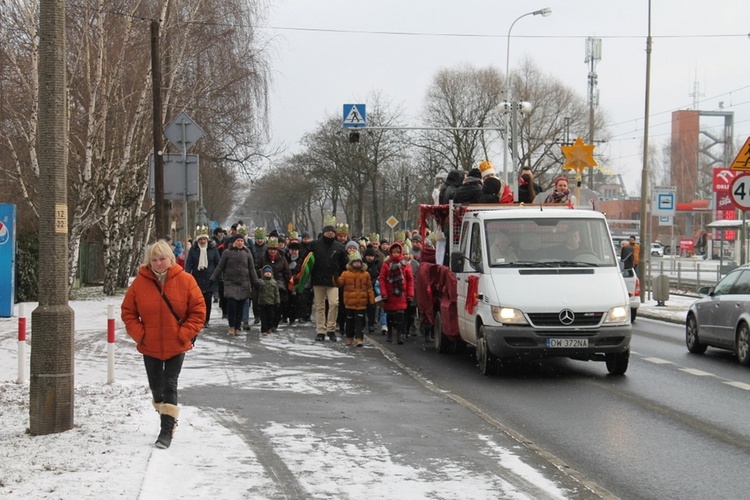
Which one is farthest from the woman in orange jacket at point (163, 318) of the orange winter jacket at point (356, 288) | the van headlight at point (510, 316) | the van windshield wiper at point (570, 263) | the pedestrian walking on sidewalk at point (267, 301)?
the pedestrian walking on sidewalk at point (267, 301)

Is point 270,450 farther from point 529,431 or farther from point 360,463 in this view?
point 529,431

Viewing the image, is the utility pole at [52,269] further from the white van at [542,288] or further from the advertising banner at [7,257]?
the advertising banner at [7,257]

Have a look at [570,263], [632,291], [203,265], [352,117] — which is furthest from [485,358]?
[352,117]

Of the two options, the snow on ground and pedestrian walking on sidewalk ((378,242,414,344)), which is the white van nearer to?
pedestrian walking on sidewalk ((378,242,414,344))

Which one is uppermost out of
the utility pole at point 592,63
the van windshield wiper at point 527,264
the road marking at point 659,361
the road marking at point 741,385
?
the utility pole at point 592,63

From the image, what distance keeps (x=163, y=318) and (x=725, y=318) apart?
32.8ft

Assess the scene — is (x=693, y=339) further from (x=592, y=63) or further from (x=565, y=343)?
(x=592, y=63)

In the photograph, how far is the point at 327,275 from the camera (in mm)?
17547

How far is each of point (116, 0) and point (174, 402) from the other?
23629 millimetres

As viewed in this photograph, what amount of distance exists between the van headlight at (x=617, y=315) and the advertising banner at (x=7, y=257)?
12447 millimetres

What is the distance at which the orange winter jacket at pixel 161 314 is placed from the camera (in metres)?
7.98

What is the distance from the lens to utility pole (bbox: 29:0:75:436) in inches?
321

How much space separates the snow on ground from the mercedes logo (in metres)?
3.87

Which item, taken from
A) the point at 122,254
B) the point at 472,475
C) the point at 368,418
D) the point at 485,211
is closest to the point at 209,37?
the point at 122,254
